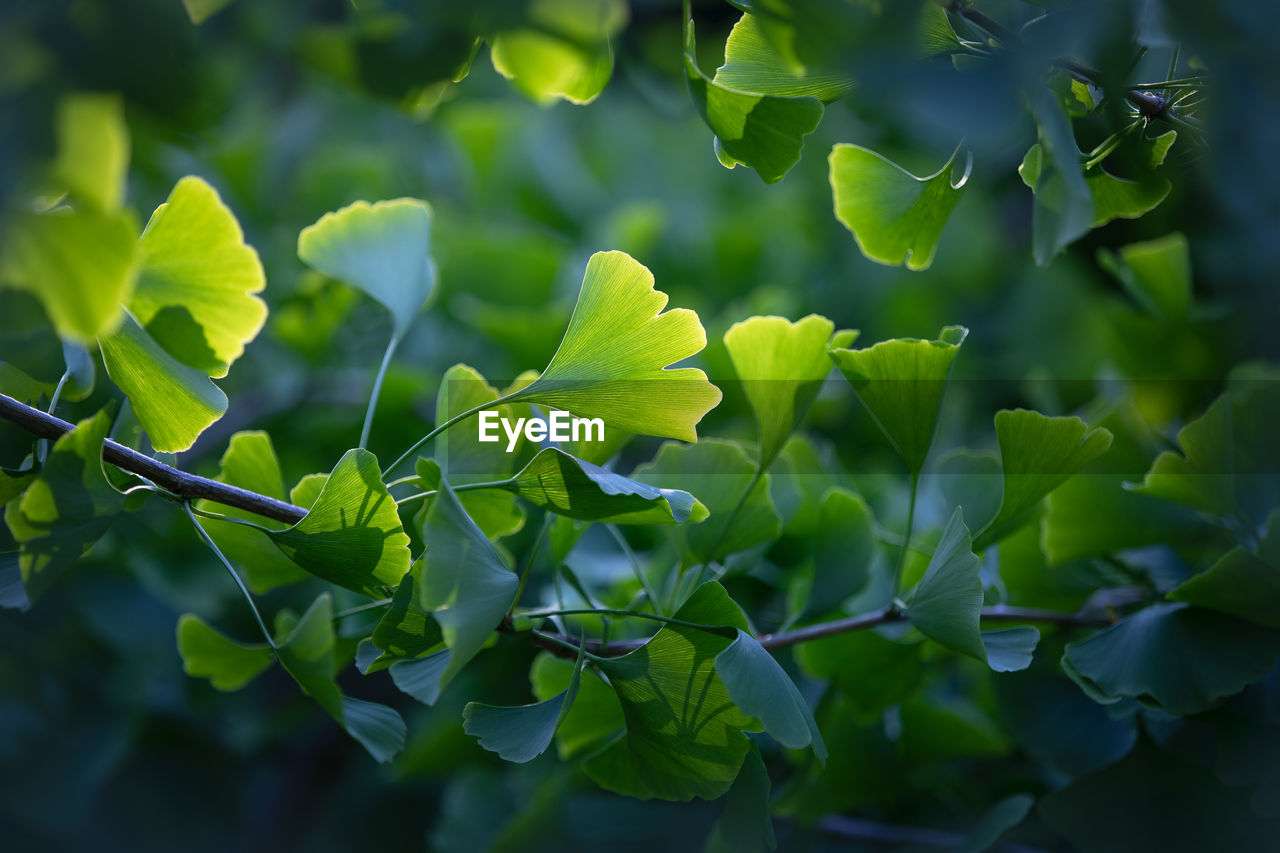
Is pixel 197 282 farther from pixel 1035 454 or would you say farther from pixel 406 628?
pixel 1035 454

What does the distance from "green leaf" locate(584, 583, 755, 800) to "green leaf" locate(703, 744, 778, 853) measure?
0.01 metres

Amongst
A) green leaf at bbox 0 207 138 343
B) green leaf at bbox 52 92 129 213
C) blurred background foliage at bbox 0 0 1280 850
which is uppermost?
green leaf at bbox 52 92 129 213

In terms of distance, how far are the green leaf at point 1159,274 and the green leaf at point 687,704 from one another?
34 centimetres

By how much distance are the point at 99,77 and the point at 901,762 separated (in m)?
0.42

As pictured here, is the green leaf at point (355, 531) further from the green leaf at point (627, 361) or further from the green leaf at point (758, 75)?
the green leaf at point (758, 75)

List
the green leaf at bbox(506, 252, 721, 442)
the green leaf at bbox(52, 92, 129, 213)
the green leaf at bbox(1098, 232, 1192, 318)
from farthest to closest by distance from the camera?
the green leaf at bbox(1098, 232, 1192, 318) → the green leaf at bbox(506, 252, 721, 442) → the green leaf at bbox(52, 92, 129, 213)

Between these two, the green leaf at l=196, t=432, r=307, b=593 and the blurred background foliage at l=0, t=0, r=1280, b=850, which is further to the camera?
the green leaf at l=196, t=432, r=307, b=593

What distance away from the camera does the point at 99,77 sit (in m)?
0.17

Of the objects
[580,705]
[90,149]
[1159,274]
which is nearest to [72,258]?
[90,149]

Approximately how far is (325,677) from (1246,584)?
1.03 ft

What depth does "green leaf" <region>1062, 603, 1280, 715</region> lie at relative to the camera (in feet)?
1.00

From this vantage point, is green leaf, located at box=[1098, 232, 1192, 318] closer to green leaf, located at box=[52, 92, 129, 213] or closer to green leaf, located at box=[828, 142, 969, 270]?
green leaf, located at box=[828, 142, 969, 270]

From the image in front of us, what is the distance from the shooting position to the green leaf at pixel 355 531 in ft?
0.85
